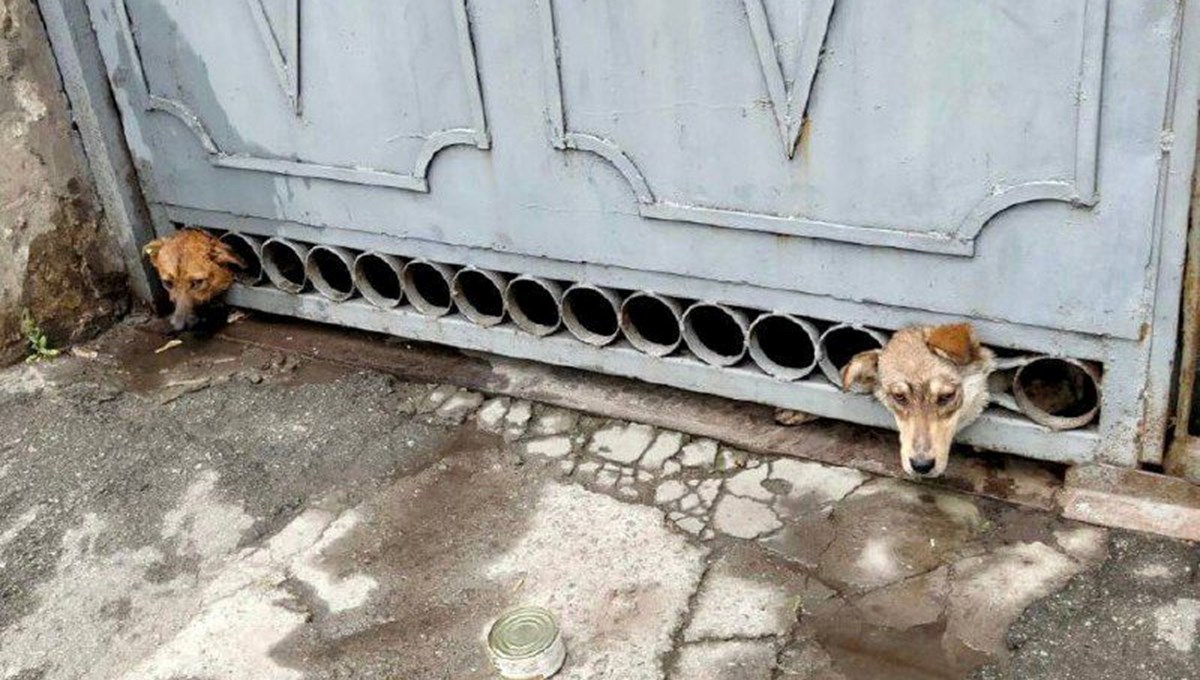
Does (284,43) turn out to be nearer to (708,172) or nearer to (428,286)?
(428,286)

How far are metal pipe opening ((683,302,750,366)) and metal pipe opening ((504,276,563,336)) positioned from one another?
1.95 feet

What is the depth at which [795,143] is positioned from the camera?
431cm

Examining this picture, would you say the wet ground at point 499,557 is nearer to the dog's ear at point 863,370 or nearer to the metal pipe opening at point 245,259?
the dog's ear at point 863,370

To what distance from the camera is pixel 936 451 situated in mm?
4273

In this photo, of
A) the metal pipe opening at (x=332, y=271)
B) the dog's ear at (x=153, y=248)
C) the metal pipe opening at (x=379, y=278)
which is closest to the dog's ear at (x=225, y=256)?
the dog's ear at (x=153, y=248)

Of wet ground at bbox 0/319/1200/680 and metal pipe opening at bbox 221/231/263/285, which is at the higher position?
metal pipe opening at bbox 221/231/263/285

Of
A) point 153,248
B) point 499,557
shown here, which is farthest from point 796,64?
point 153,248

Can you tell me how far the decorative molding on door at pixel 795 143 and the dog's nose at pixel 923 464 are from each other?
0.72 m

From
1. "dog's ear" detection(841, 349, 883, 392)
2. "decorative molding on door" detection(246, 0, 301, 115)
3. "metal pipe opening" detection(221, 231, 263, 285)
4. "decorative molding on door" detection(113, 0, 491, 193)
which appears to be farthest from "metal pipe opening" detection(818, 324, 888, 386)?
"metal pipe opening" detection(221, 231, 263, 285)

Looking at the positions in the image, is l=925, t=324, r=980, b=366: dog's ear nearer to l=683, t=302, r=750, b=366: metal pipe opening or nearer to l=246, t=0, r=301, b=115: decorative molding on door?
l=683, t=302, r=750, b=366: metal pipe opening

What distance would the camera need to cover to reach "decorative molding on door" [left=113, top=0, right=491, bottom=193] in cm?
479

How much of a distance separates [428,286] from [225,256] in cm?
99

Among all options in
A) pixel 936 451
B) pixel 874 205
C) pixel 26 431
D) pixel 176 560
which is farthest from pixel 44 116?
pixel 936 451

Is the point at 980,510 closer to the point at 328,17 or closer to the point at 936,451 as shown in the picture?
the point at 936,451
